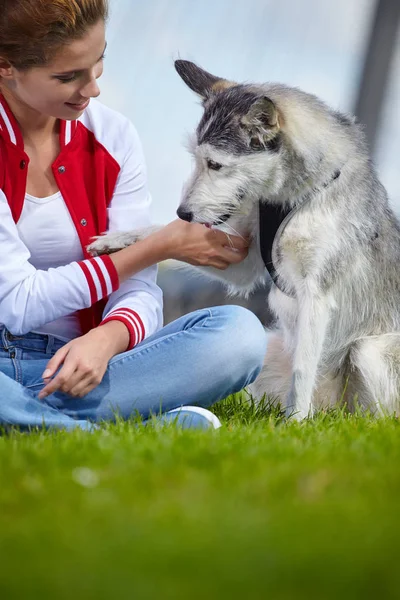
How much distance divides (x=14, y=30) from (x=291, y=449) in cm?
154

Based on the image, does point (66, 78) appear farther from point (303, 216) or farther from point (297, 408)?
point (297, 408)

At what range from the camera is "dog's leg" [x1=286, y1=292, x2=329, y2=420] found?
293cm

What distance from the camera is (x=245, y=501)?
60.3 inches

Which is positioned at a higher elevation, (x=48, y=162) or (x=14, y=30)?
(x=14, y=30)

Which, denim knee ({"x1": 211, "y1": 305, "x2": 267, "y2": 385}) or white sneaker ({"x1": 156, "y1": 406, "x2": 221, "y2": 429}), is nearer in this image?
white sneaker ({"x1": 156, "y1": 406, "x2": 221, "y2": 429})

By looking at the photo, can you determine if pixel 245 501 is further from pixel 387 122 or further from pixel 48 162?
pixel 387 122

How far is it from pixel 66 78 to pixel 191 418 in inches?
46.2

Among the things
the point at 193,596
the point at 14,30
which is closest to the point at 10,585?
the point at 193,596

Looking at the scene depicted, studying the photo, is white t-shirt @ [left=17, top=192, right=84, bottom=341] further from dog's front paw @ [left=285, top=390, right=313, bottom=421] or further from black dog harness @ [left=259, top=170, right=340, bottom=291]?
dog's front paw @ [left=285, top=390, right=313, bottom=421]

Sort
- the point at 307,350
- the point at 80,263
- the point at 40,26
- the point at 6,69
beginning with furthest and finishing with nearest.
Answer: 1. the point at 307,350
2. the point at 80,263
3. the point at 6,69
4. the point at 40,26

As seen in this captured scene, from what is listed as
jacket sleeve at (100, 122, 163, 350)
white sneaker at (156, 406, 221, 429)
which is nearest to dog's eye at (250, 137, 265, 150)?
jacket sleeve at (100, 122, 163, 350)

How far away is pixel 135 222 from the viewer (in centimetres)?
297

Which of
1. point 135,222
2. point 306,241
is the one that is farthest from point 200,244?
point 306,241

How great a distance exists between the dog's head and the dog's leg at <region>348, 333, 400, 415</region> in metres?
0.74
